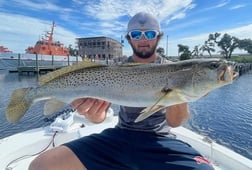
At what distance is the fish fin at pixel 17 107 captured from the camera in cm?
261

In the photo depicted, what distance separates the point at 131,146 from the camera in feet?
9.87

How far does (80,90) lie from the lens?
102 inches

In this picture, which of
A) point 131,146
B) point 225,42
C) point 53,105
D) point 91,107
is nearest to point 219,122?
point 131,146

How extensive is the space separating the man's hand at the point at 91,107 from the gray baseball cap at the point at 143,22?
110cm

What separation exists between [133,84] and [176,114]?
0.84 meters

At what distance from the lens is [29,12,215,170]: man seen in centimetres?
285

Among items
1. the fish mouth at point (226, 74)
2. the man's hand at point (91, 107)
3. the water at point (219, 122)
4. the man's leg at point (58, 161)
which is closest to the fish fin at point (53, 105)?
the man's hand at point (91, 107)

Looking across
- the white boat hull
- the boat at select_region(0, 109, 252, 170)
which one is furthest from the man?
the white boat hull

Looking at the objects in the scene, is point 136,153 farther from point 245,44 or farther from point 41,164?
point 245,44

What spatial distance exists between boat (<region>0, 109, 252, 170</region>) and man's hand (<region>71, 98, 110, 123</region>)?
1379 mm

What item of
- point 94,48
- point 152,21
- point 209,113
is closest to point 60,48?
point 94,48

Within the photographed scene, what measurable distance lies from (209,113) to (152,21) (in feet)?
38.6

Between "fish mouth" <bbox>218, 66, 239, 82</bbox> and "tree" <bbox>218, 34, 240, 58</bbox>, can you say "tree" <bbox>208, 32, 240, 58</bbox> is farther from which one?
A: "fish mouth" <bbox>218, 66, 239, 82</bbox>

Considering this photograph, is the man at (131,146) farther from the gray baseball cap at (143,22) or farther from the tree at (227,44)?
the tree at (227,44)
